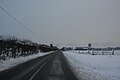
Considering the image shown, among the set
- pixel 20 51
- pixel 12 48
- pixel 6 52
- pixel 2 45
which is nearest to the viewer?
pixel 2 45

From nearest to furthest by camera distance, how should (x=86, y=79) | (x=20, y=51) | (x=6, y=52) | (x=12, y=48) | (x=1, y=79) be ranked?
(x=1, y=79), (x=86, y=79), (x=6, y=52), (x=12, y=48), (x=20, y=51)

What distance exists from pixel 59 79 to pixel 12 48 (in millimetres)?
26214

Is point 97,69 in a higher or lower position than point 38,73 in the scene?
lower

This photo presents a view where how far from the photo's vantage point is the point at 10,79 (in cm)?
1043

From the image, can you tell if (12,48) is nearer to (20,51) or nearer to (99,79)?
(20,51)

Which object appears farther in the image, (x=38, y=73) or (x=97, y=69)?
(x=97, y=69)

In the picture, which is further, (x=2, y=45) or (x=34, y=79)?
(x=2, y=45)

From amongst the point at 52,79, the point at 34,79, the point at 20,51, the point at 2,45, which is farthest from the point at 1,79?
the point at 20,51

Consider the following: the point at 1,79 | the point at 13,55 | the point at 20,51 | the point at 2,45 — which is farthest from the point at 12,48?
the point at 1,79

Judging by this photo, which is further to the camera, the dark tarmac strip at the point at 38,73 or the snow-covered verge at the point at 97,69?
the snow-covered verge at the point at 97,69

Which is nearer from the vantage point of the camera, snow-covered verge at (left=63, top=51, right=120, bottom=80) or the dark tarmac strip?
the dark tarmac strip

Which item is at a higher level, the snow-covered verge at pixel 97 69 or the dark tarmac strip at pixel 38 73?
the dark tarmac strip at pixel 38 73

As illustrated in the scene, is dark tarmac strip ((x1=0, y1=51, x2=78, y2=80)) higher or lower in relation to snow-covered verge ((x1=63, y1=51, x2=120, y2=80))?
higher

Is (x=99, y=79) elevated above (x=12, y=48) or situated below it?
below
